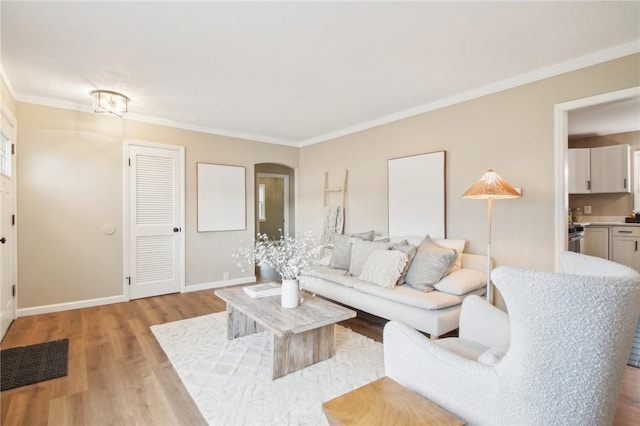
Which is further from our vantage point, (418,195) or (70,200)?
(418,195)

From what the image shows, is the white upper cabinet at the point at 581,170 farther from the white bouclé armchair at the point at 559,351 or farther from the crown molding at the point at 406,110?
the white bouclé armchair at the point at 559,351

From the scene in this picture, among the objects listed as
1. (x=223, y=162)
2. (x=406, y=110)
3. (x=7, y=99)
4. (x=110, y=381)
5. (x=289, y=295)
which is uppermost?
(x=406, y=110)

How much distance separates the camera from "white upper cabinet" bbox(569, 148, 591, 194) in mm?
→ 5141

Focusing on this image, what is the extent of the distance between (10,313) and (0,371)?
1.29 m

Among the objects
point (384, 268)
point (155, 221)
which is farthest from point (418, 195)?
point (155, 221)

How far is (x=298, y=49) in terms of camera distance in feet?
8.45

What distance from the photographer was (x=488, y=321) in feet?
5.98

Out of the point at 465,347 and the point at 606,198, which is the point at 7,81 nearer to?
the point at 465,347

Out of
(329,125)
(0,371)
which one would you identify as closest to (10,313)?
(0,371)

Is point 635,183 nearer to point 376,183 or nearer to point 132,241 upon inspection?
point 376,183

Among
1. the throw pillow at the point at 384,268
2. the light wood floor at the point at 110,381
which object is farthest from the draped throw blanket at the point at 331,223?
the light wood floor at the point at 110,381

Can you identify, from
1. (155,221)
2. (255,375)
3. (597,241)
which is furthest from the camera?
(597,241)

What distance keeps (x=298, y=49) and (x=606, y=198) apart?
574 centimetres

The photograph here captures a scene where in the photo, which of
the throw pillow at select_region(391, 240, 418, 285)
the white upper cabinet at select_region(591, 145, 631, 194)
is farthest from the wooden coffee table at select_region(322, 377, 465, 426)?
the white upper cabinet at select_region(591, 145, 631, 194)
